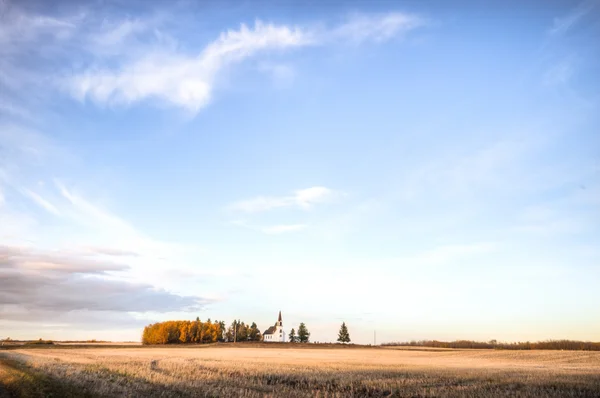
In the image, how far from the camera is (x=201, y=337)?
162750 millimetres

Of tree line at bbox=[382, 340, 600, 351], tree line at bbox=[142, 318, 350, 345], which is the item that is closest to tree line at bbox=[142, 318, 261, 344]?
tree line at bbox=[142, 318, 350, 345]

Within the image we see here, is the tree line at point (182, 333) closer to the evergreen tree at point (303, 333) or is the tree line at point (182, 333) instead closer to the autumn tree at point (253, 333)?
the autumn tree at point (253, 333)

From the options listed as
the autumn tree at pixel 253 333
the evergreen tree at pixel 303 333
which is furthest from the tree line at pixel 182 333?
the evergreen tree at pixel 303 333

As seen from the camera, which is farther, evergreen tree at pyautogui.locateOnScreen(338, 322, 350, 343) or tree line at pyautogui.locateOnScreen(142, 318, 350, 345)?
evergreen tree at pyautogui.locateOnScreen(338, 322, 350, 343)

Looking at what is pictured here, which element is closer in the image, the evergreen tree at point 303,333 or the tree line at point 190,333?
the tree line at point 190,333

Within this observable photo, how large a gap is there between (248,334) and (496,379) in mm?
169530

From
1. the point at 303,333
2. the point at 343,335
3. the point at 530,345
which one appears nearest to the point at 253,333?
the point at 303,333

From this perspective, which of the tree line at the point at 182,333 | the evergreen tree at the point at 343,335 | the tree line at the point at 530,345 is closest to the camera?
the tree line at the point at 530,345

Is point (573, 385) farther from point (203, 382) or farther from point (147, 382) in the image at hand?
point (147, 382)

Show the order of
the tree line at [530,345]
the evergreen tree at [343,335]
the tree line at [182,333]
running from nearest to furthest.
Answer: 1. the tree line at [530,345]
2. the tree line at [182,333]
3. the evergreen tree at [343,335]

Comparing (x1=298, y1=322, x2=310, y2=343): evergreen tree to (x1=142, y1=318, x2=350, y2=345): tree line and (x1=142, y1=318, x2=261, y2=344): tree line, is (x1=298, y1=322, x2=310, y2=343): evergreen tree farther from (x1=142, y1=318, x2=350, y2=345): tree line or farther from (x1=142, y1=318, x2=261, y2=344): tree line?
(x1=142, y1=318, x2=261, y2=344): tree line

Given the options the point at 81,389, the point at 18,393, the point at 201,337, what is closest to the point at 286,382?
the point at 81,389

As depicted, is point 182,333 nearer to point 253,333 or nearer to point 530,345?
point 253,333

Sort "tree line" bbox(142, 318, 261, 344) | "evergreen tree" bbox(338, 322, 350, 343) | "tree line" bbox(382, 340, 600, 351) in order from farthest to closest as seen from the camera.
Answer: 1. "evergreen tree" bbox(338, 322, 350, 343)
2. "tree line" bbox(142, 318, 261, 344)
3. "tree line" bbox(382, 340, 600, 351)
